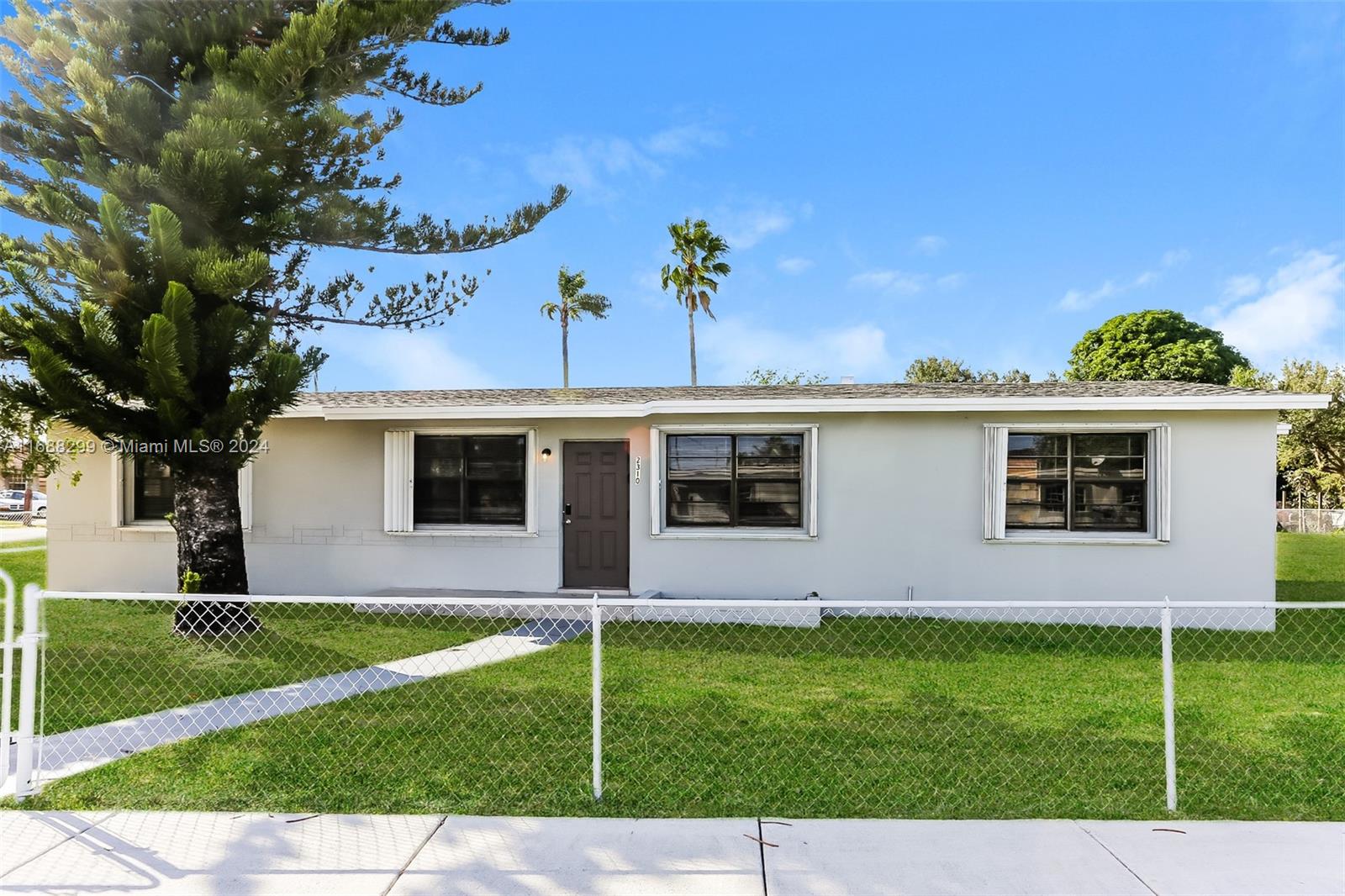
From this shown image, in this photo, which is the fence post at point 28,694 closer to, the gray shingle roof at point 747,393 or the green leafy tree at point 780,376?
the gray shingle roof at point 747,393

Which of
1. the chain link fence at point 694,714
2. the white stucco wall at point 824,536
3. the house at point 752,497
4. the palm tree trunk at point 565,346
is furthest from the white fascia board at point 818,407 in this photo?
the palm tree trunk at point 565,346

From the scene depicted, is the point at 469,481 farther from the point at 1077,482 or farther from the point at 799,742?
the point at 1077,482

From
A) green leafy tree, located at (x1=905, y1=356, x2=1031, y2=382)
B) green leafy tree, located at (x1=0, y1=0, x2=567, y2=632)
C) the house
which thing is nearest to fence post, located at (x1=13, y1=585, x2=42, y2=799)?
green leafy tree, located at (x1=0, y1=0, x2=567, y2=632)

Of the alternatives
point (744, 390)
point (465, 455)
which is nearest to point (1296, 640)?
point (744, 390)

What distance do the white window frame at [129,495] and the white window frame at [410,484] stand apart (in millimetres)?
2012

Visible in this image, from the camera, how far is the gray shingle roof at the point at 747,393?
8.39m

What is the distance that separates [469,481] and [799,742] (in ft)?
21.0

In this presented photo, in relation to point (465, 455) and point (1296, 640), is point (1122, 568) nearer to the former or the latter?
point (1296, 640)

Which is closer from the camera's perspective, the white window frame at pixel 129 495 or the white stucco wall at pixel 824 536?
the white stucco wall at pixel 824 536

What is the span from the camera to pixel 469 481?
9.30 m

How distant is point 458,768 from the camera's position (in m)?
3.67

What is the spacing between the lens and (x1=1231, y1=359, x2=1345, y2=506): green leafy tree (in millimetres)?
23031

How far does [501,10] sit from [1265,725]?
10081 millimetres

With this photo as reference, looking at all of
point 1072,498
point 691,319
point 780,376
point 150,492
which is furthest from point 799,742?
A: point 780,376
